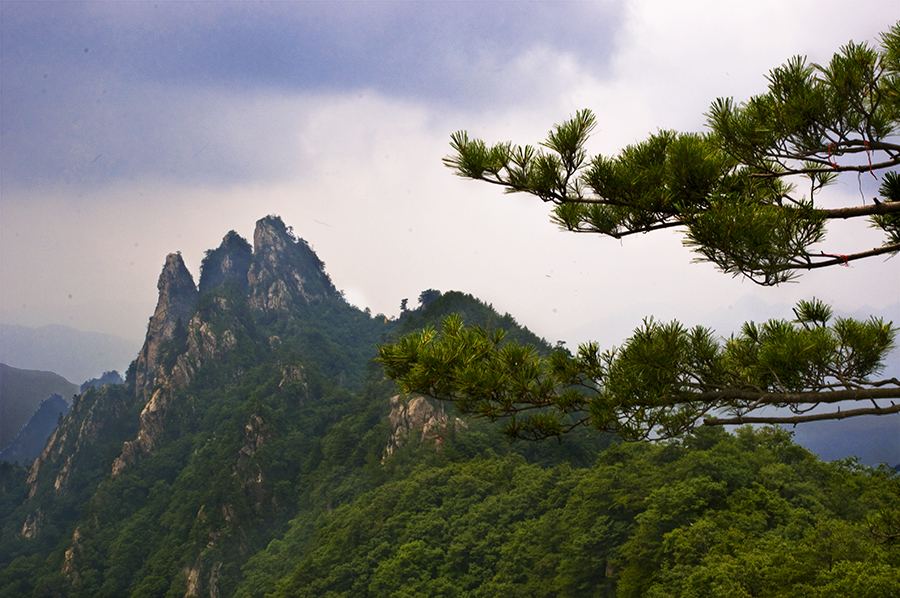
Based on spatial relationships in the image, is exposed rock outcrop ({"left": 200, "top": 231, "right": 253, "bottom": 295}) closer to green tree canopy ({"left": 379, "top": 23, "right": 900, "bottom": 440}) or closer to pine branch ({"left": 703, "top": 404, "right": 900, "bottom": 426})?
green tree canopy ({"left": 379, "top": 23, "right": 900, "bottom": 440})

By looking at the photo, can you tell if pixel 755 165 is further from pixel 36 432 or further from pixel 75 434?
pixel 36 432

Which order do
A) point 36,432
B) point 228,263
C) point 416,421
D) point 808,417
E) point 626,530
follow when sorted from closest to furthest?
point 808,417 → point 626,530 → point 416,421 → point 228,263 → point 36,432

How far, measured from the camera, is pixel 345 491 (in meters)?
25.5

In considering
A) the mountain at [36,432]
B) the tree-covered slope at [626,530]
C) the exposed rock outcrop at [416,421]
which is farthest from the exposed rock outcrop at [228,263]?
the tree-covered slope at [626,530]

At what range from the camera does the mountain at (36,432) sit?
6750 cm

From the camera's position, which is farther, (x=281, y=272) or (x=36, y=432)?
(x=36, y=432)

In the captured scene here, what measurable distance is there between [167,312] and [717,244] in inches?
2287

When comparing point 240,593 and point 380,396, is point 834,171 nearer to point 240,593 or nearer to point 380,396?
point 240,593

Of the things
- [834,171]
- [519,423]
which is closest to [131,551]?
[519,423]

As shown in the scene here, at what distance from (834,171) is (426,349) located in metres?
2.25

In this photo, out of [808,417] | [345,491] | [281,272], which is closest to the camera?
[808,417]

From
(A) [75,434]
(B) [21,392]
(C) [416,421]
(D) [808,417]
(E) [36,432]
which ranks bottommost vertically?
(D) [808,417]

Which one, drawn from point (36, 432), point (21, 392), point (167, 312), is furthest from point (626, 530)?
point (21, 392)

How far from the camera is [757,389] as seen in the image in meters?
2.74
